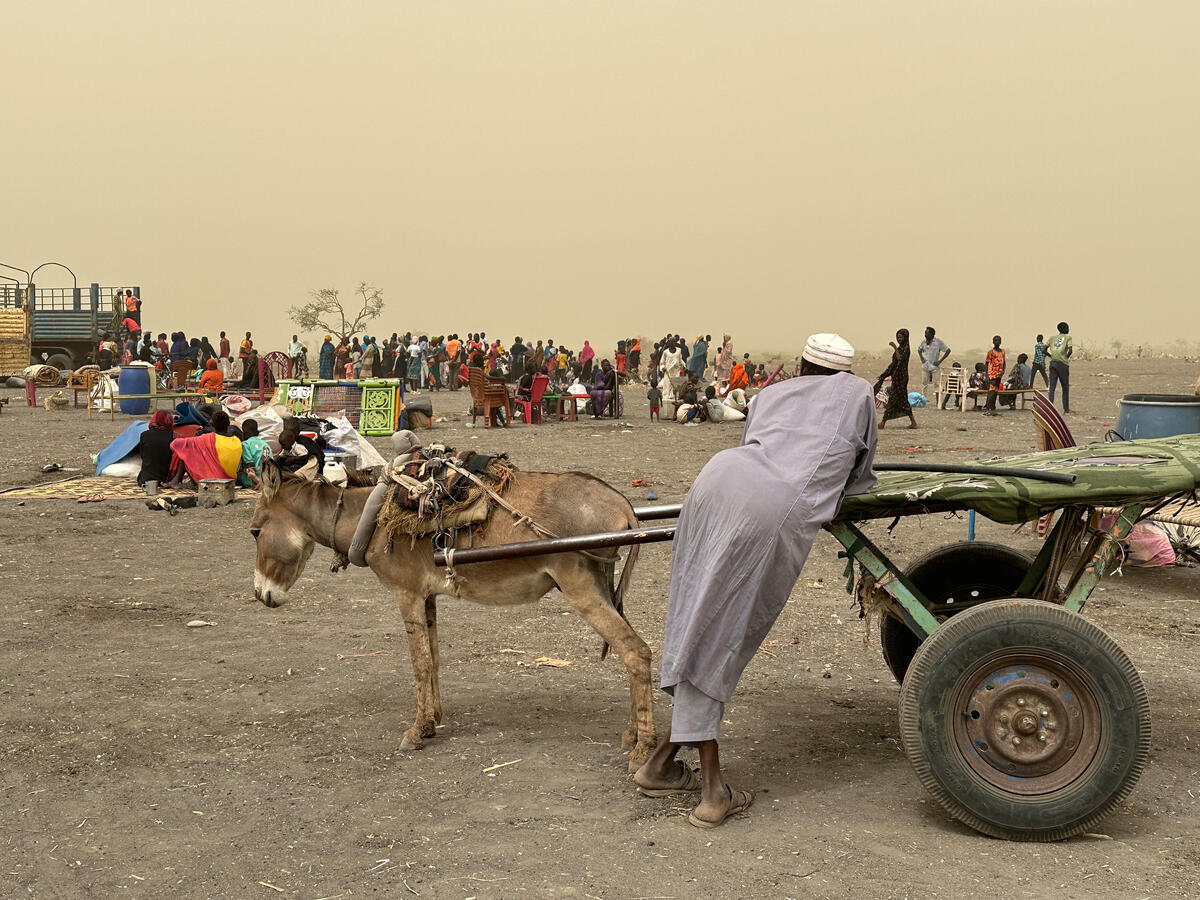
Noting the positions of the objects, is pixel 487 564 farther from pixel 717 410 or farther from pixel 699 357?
pixel 699 357

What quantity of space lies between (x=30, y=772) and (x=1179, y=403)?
368 inches

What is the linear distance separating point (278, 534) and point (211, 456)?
8261 mm

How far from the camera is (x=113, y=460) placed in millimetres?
14773

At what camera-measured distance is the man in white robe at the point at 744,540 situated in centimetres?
404

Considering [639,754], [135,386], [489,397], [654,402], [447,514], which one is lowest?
[639,754]

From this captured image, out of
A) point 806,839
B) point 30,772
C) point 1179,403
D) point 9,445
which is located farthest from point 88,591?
point 9,445

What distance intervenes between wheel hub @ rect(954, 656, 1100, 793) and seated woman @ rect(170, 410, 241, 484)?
1079 cm

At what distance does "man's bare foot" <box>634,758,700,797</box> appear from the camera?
14.5 ft

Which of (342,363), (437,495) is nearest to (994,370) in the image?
(342,363)

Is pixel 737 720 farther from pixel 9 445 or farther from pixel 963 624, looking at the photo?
pixel 9 445

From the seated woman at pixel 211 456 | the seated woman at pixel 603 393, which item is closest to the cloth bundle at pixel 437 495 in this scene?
the seated woman at pixel 211 456

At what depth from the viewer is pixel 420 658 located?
206 inches

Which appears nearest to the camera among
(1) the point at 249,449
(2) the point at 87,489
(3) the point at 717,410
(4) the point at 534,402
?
(1) the point at 249,449

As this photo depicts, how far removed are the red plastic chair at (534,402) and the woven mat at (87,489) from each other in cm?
969
